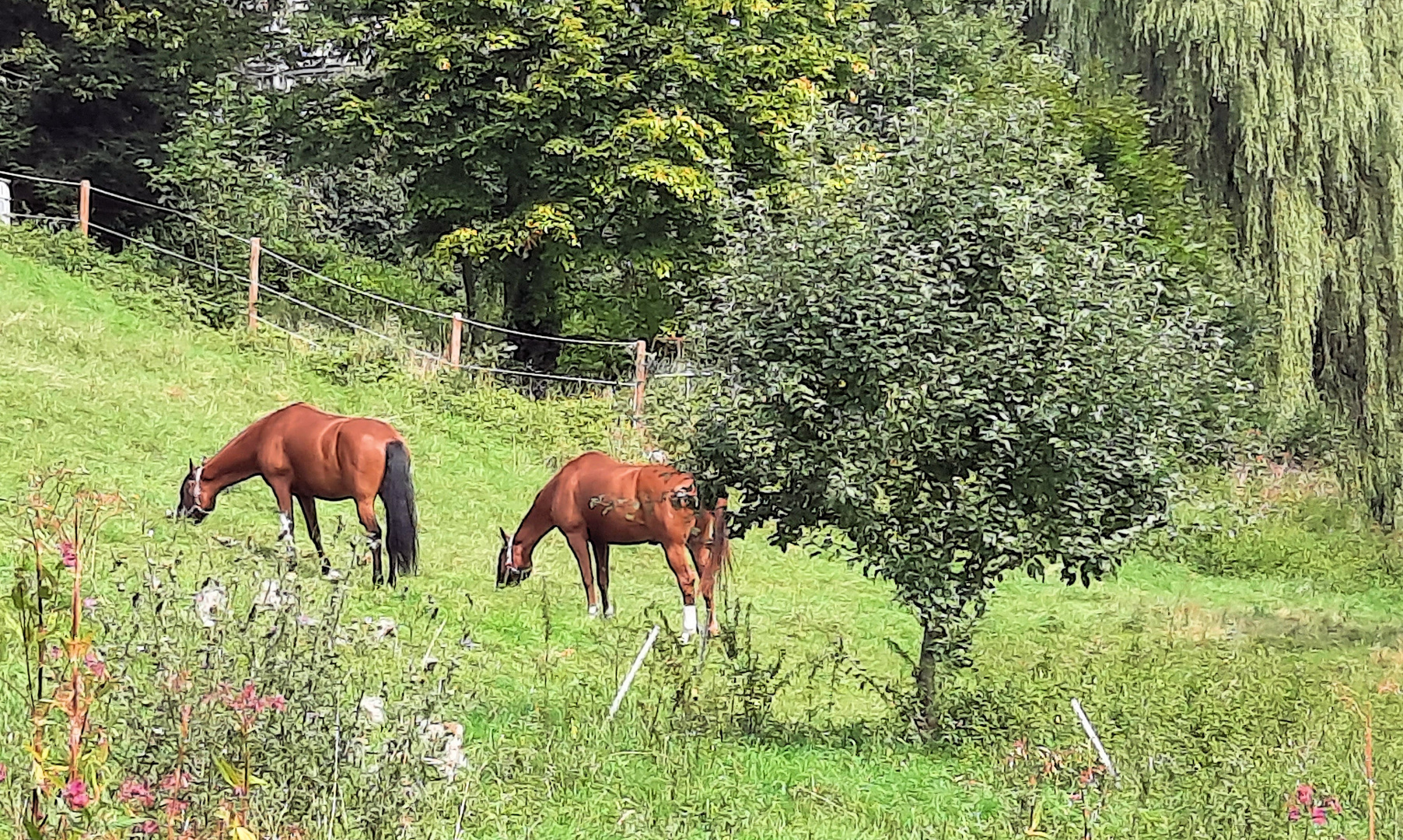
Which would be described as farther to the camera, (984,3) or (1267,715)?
(984,3)

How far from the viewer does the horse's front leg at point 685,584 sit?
981cm

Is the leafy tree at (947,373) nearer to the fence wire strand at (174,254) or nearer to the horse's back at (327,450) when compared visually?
the horse's back at (327,450)

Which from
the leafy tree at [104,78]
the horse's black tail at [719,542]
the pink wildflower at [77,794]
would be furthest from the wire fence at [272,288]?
the pink wildflower at [77,794]

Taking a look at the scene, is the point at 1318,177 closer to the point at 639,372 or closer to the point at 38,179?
the point at 639,372

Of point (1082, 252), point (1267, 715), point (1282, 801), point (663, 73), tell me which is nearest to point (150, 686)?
point (1282, 801)

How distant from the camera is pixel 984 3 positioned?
27.7 meters

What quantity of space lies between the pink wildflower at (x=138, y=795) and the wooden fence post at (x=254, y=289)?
582 inches

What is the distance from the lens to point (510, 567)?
1069 cm

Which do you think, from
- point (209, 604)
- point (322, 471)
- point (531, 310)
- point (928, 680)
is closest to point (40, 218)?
point (531, 310)

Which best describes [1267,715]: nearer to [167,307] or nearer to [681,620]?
[681,620]

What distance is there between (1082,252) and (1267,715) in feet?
9.37

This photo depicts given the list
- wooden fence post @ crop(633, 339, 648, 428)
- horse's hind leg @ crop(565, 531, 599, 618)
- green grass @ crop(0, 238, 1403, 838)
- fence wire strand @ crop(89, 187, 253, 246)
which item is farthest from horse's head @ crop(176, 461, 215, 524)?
fence wire strand @ crop(89, 187, 253, 246)

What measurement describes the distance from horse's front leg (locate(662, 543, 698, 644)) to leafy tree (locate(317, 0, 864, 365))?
9.05 m

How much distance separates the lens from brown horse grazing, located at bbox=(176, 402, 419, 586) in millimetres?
10406
